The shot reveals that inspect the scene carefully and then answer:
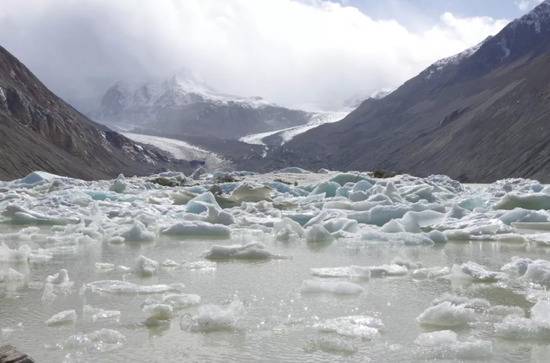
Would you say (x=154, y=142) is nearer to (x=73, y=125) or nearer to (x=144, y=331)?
(x=73, y=125)

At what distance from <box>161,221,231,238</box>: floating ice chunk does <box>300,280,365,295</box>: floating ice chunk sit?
14.9ft

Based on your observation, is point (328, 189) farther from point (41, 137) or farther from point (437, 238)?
point (41, 137)

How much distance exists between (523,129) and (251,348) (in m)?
47.1

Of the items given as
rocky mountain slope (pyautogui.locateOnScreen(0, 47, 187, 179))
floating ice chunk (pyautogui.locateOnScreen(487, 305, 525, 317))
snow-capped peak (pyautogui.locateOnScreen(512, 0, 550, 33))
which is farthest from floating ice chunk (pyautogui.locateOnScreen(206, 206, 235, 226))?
Result: snow-capped peak (pyautogui.locateOnScreen(512, 0, 550, 33))

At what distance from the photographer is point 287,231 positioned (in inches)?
361

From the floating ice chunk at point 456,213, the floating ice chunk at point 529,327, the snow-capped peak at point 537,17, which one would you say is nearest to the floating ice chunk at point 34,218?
the floating ice chunk at point 456,213

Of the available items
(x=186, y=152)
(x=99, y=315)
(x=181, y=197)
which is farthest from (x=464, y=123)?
(x=186, y=152)

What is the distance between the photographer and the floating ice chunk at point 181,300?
180 inches

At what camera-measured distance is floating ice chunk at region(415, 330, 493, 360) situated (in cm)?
347

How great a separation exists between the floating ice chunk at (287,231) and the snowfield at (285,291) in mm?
28

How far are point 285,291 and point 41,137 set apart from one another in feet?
150

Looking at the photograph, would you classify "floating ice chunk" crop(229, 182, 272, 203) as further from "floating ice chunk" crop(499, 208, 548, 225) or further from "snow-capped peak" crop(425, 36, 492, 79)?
"snow-capped peak" crop(425, 36, 492, 79)

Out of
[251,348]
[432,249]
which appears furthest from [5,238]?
[251,348]

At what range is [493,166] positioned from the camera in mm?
45906
